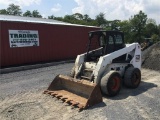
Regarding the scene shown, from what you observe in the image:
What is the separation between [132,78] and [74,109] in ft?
9.75

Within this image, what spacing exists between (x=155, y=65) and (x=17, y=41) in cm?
848

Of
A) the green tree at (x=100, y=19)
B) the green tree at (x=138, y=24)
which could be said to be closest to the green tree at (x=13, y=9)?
the green tree at (x=100, y=19)

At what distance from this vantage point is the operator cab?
9.02 metres

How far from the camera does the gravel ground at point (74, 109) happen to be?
658 centimetres

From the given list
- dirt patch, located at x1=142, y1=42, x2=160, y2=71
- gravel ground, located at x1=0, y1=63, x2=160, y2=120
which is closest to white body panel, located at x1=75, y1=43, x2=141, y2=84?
gravel ground, located at x1=0, y1=63, x2=160, y2=120

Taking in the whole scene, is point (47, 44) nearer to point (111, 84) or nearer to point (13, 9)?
point (111, 84)

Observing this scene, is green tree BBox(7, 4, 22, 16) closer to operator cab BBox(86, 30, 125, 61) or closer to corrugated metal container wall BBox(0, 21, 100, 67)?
corrugated metal container wall BBox(0, 21, 100, 67)

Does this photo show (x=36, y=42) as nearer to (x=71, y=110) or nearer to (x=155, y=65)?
(x=155, y=65)

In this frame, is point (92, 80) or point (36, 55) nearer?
point (92, 80)

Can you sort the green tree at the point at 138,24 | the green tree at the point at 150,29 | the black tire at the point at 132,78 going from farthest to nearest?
the green tree at the point at 150,29 < the green tree at the point at 138,24 < the black tire at the point at 132,78

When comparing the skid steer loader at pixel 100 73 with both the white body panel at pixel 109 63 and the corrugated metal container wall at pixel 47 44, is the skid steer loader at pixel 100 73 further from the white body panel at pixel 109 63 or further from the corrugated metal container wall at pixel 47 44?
the corrugated metal container wall at pixel 47 44

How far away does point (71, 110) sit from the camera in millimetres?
7031

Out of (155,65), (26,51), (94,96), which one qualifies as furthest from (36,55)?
(94,96)

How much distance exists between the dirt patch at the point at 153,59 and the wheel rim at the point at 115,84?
5.31m
